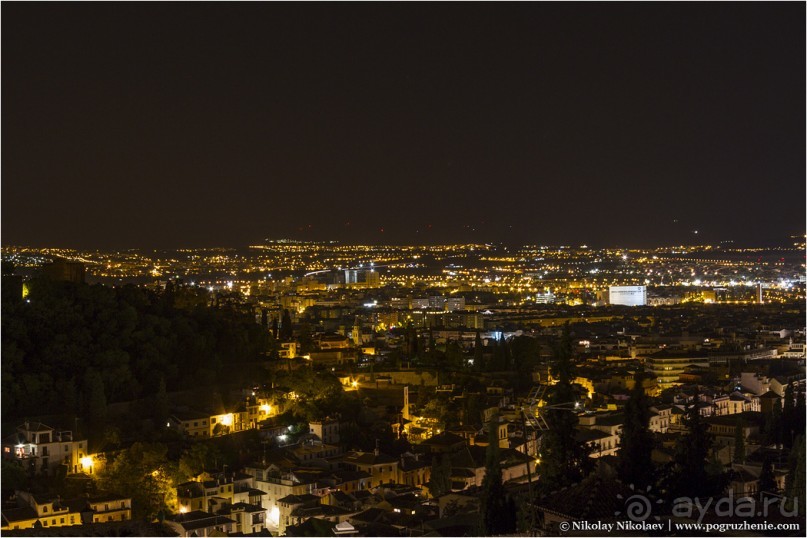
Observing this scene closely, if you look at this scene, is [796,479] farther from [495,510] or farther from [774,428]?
[774,428]

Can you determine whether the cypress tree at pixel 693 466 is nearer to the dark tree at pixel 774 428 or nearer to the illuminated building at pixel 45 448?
the dark tree at pixel 774 428

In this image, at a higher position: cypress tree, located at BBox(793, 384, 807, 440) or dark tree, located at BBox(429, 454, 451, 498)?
cypress tree, located at BBox(793, 384, 807, 440)

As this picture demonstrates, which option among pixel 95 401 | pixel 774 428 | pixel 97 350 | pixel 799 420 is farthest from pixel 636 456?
pixel 97 350

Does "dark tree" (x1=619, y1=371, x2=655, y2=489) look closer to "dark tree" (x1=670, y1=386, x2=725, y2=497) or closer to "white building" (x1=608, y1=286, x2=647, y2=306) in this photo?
"dark tree" (x1=670, y1=386, x2=725, y2=497)

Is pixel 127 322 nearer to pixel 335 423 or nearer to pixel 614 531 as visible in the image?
pixel 335 423

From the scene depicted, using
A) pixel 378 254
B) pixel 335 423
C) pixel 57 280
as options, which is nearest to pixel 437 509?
pixel 335 423

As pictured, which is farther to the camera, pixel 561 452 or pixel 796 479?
pixel 796 479

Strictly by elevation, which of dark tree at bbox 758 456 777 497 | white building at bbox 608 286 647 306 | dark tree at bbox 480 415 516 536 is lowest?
dark tree at bbox 758 456 777 497

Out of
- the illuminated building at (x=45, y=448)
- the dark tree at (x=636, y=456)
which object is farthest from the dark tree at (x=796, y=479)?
the illuminated building at (x=45, y=448)

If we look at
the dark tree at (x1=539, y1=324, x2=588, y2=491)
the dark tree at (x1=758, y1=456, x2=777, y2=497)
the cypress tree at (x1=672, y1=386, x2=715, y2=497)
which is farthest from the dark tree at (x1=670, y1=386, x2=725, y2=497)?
the dark tree at (x1=758, y1=456, x2=777, y2=497)
